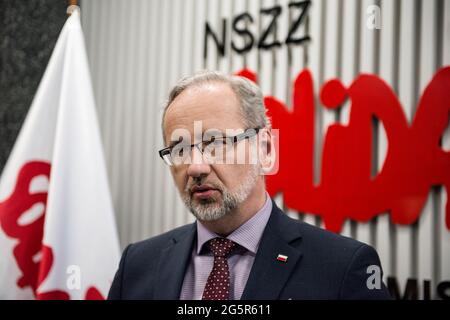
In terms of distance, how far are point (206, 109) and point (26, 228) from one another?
1.34 metres

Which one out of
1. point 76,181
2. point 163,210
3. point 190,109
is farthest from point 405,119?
point 76,181

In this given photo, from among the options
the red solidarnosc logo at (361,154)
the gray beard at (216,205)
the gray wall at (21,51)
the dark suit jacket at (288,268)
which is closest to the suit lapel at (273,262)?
the dark suit jacket at (288,268)

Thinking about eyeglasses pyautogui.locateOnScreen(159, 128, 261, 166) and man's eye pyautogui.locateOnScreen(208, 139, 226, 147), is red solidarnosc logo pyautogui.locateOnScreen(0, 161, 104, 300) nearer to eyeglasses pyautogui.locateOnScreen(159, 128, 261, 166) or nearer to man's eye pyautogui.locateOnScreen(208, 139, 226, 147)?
eyeglasses pyautogui.locateOnScreen(159, 128, 261, 166)

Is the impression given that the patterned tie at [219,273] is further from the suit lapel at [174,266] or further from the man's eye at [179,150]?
the man's eye at [179,150]

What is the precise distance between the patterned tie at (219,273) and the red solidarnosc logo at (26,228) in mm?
1042

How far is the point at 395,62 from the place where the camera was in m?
1.85

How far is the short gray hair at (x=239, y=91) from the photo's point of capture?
119 centimetres

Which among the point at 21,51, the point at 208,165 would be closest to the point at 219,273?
the point at 208,165

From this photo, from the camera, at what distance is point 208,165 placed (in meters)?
1.11

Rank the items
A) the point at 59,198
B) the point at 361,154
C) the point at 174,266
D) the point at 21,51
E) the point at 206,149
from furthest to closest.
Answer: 1. the point at 21,51
2. the point at 59,198
3. the point at 361,154
4. the point at 174,266
5. the point at 206,149

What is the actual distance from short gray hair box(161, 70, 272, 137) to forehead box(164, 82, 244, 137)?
0.05 feet

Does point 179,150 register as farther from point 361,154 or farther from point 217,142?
point 361,154

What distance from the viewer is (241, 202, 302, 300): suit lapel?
105cm
